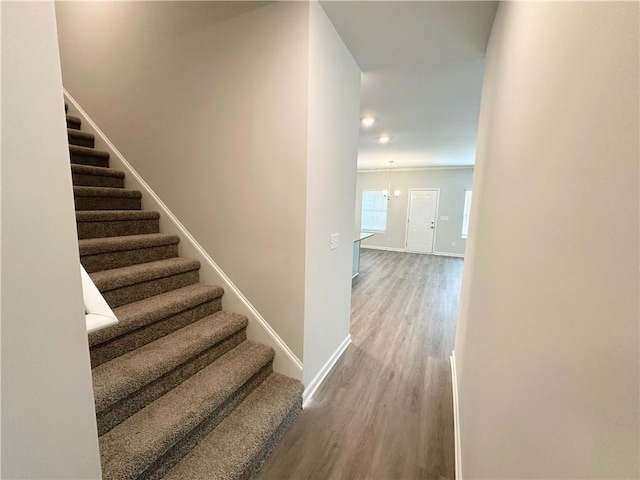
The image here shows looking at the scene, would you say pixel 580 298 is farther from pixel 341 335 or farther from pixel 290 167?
pixel 341 335

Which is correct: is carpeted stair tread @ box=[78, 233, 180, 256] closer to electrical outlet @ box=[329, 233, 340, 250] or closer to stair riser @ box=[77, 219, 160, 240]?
stair riser @ box=[77, 219, 160, 240]

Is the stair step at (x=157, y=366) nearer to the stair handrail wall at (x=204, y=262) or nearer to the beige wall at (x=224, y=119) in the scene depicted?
the stair handrail wall at (x=204, y=262)

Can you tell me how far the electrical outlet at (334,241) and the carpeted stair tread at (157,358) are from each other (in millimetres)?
872

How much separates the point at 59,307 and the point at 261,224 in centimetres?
130

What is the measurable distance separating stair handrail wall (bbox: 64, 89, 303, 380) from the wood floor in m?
0.39

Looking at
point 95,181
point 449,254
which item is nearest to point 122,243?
point 95,181

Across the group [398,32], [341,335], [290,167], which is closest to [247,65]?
[290,167]

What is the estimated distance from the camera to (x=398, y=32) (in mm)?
1844

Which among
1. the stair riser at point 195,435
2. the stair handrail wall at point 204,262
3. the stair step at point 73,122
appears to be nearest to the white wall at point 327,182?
the stair handrail wall at point 204,262

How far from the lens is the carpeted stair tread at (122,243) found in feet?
5.86

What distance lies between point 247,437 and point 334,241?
1.39 meters

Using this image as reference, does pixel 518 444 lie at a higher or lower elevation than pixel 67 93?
lower

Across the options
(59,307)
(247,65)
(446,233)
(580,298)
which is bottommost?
(446,233)

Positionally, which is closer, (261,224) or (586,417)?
(586,417)
